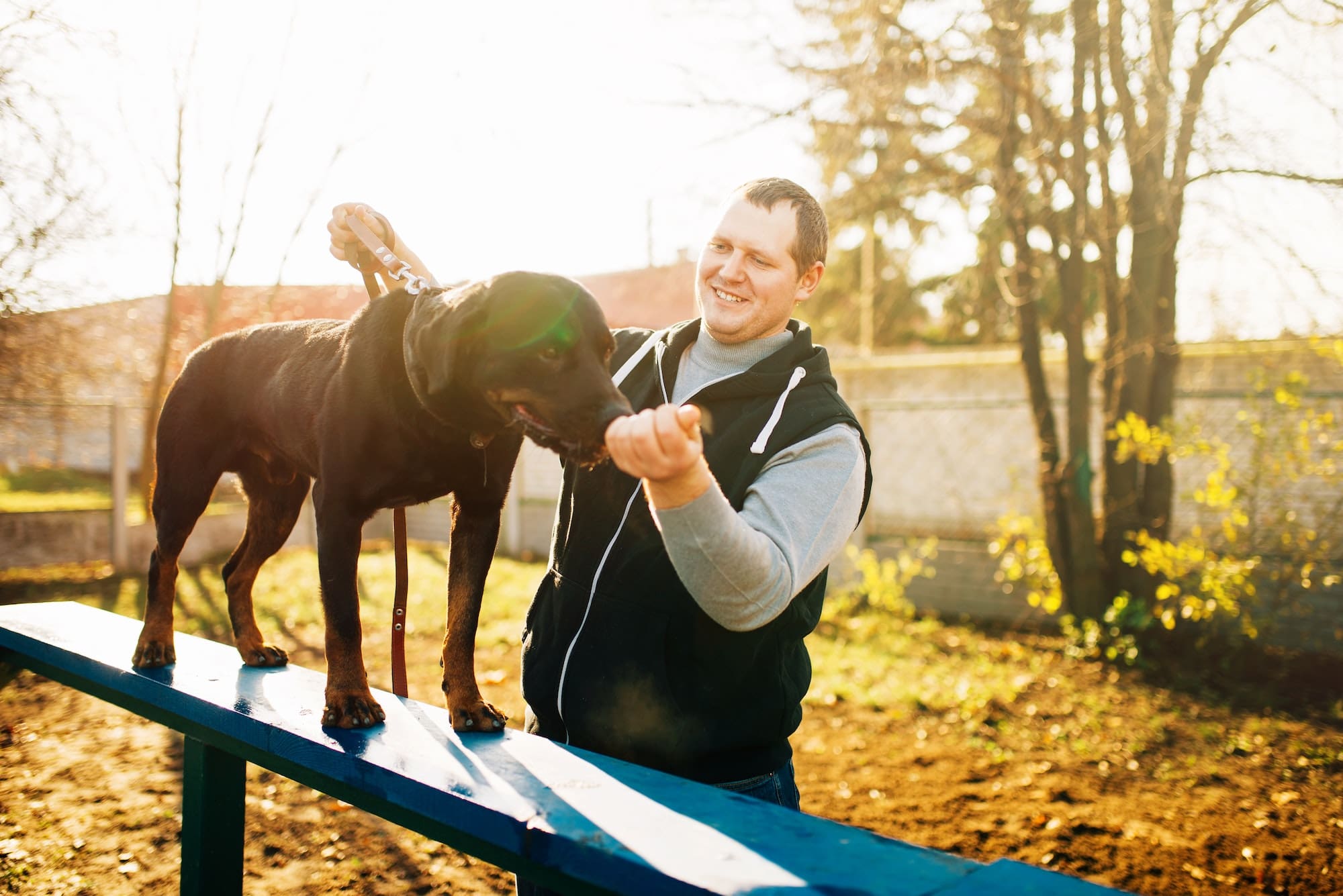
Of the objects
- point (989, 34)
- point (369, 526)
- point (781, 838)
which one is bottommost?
point (369, 526)

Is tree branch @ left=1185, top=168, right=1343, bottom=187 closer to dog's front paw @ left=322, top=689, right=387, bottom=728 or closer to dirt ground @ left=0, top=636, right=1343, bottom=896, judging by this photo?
dirt ground @ left=0, top=636, right=1343, bottom=896

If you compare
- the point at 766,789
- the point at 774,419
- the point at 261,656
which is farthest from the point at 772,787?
the point at 261,656

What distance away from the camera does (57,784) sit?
423cm

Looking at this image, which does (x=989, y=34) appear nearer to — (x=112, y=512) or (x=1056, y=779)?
(x=1056, y=779)

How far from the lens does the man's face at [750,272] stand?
2.24m

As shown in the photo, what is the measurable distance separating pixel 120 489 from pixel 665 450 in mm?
9964

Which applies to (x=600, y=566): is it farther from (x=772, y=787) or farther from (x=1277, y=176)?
(x=1277, y=176)

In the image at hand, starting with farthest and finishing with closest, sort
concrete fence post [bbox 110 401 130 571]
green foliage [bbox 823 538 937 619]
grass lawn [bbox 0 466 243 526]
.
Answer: grass lawn [bbox 0 466 243 526], concrete fence post [bbox 110 401 130 571], green foliage [bbox 823 538 937 619]

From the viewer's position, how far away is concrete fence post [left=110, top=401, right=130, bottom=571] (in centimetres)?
956

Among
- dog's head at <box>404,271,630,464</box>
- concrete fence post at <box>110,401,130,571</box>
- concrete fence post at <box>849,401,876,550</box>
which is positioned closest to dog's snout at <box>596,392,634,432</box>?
dog's head at <box>404,271,630,464</box>

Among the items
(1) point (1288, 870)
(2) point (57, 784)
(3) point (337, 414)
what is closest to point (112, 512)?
(2) point (57, 784)

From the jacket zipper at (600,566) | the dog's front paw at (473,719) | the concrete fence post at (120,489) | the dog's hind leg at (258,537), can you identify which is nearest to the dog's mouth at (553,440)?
the jacket zipper at (600,566)

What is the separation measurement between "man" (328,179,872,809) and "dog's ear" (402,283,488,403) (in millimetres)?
388

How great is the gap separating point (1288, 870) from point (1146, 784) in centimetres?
90
